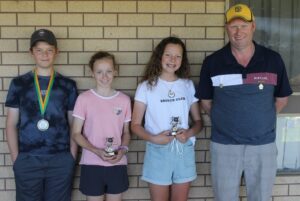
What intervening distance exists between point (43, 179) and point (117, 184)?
572mm

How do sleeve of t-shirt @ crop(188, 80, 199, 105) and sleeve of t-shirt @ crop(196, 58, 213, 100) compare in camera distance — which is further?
sleeve of t-shirt @ crop(188, 80, 199, 105)

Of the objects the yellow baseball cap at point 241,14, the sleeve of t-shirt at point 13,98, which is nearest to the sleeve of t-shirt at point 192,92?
the yellow baseball cap at point 241,14

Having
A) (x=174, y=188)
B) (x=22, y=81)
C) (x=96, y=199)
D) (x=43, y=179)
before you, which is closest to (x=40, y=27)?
(x=22, y=81)

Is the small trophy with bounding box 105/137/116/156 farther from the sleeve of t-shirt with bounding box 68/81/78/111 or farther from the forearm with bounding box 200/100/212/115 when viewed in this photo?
the forearm with bounding box 200/100/212/115

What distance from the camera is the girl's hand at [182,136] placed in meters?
3.48

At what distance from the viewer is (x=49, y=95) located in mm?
3568

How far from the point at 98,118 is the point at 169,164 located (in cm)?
63

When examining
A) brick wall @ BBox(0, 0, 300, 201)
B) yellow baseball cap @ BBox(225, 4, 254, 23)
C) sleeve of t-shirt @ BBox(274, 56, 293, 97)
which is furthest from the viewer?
brick wall @ BBox(0, 0, 300, 201)

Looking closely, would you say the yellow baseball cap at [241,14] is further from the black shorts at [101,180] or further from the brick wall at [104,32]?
the black shorts at [101,180]

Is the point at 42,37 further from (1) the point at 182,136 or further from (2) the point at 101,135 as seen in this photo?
(1) the point at 182,136

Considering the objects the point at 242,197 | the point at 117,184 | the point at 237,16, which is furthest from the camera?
the point at 242,197

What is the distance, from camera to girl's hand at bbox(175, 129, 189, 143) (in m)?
3.48

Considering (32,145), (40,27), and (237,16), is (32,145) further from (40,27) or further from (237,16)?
(237,16)

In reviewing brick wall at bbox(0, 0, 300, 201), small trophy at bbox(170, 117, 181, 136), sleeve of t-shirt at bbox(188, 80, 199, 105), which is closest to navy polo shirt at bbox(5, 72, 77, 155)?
brick wall at bbox(0, 0, 300, 201)
